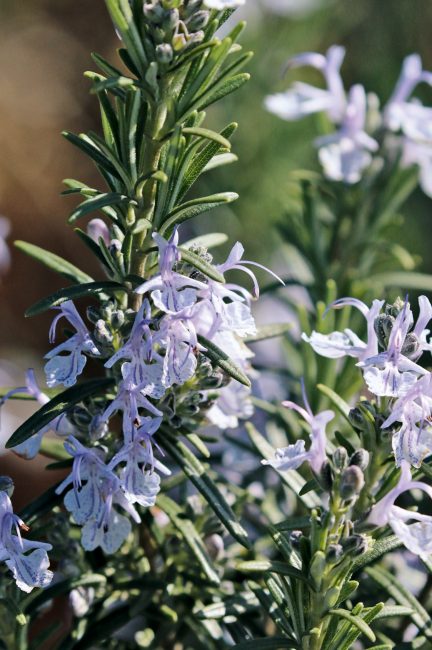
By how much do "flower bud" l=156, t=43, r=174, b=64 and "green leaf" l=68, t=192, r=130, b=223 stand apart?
0.48 ft

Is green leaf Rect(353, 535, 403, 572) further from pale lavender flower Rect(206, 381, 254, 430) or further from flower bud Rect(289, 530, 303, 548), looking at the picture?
pale lavender flower Rect(206, 381, 254, 430)

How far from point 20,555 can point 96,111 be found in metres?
3.16

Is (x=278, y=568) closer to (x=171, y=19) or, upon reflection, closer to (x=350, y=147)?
(x=171, y=19)

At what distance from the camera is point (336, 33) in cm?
317

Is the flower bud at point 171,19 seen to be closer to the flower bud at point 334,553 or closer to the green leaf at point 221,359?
the green leaf at point 221,359

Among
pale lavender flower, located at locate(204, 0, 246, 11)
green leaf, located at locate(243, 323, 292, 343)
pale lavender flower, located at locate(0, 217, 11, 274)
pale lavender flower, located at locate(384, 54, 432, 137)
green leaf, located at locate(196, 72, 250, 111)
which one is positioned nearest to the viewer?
pale lavender flower, located at locate(204, 0, 246, 11)

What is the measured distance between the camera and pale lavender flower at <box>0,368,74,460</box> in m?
0.98

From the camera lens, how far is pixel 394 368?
2.81 ft

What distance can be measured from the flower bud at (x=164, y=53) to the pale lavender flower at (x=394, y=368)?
0.35 metres

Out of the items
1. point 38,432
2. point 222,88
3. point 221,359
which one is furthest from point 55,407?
point 222,88

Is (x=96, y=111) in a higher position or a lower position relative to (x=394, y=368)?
lower

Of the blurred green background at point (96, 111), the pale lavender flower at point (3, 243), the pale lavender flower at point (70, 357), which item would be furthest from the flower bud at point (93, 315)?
the blurred green background at point (96, 111)

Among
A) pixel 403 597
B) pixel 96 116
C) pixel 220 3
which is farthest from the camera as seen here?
pixel 96 116

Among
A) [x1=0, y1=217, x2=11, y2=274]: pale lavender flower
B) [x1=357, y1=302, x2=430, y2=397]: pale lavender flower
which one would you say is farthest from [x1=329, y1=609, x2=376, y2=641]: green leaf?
[x1=0, y1=217, x2=11, y2=274]: pale lavender flower
